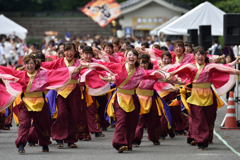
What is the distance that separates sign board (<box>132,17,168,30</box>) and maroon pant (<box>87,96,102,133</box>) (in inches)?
1167

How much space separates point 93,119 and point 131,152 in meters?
2.36

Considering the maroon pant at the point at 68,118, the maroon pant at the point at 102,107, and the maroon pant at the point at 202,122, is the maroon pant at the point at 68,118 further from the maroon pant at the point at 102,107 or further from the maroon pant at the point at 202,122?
the maroon pant at the point at 102,107

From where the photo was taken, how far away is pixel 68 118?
9.84 m

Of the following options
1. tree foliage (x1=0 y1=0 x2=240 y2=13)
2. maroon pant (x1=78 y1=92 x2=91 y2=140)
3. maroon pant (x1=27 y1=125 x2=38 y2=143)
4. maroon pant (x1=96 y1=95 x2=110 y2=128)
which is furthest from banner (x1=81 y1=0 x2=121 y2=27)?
tree foliage (x1=0 y1=0 x2=240 y2=13)

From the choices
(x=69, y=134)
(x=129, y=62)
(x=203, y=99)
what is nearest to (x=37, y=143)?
(x=69, y=134)

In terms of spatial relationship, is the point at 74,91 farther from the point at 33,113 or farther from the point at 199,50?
the point at 199,50

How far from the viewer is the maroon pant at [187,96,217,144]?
9.40m

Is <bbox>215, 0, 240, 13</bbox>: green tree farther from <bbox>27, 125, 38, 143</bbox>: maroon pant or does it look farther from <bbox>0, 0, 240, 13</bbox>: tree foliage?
<bbox>0, 0, 240, 13</bbox>: tree foliage

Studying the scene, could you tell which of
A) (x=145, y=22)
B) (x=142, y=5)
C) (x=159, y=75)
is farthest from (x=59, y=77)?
(x=145, y=22)

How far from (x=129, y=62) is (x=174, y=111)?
2586 mm

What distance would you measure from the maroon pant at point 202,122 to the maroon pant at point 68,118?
2.02 m

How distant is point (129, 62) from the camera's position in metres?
9.17

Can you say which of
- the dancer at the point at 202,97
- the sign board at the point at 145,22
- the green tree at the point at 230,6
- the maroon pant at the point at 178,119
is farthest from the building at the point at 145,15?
the dancer at the point at 202,97

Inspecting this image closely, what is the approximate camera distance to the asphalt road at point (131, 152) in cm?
868
